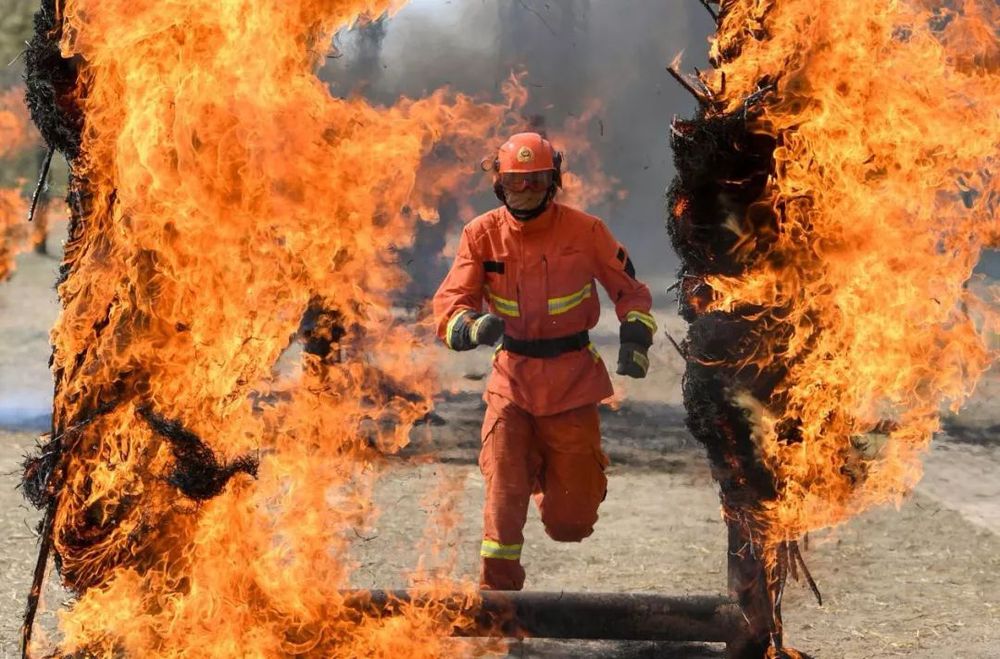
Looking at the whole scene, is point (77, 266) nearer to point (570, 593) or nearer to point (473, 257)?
point (473, 257)

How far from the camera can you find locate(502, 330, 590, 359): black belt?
5.52m

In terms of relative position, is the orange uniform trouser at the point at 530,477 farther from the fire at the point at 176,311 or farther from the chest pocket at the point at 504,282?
the fire at the point at 176,311

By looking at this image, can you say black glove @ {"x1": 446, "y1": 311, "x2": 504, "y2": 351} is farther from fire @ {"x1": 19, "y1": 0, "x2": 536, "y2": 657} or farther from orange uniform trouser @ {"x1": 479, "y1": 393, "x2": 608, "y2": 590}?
fire @ {"x1": 19, "y1": 0, "x2": 536, "y2": 657}

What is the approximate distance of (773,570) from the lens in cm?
462

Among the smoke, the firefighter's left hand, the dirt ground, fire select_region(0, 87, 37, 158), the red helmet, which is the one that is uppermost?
the smoke

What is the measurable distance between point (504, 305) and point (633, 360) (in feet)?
2.36

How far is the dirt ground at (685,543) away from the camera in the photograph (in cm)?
554

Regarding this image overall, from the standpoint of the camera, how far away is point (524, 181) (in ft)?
17.8

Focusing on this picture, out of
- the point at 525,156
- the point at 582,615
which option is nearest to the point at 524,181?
the point at 525,156

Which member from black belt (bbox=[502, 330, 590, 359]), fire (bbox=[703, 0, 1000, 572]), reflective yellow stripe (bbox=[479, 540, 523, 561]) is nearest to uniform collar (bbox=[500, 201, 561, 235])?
black belt (bbox=[502, 330, 590, 359])

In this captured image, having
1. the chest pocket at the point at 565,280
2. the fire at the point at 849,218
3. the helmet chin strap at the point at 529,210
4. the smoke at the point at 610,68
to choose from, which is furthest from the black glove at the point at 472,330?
the smoke at the point at 610,68

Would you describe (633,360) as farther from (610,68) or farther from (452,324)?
(610,68)

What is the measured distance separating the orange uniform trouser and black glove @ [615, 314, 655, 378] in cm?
40

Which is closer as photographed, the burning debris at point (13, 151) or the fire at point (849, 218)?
the fire at point (849, 218)
